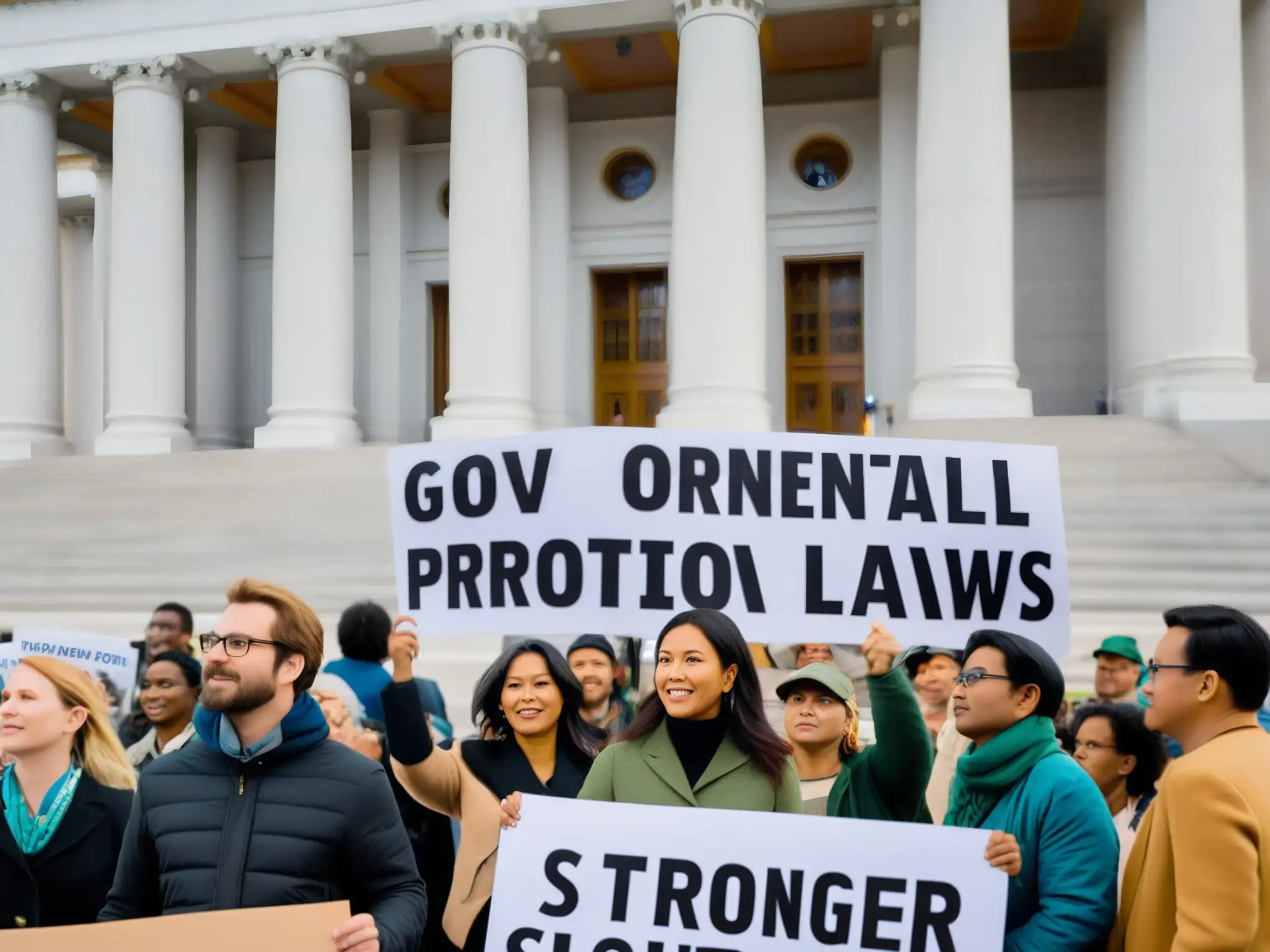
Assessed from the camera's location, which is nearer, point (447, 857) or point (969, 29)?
point (447, 857)

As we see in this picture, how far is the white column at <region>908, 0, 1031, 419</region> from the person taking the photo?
1600 centimetres

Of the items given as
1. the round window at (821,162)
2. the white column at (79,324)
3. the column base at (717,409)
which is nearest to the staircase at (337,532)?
the column base at (717,409)

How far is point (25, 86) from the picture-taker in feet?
65.4

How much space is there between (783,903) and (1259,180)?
55.4ft

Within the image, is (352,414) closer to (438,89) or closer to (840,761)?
(438,89)

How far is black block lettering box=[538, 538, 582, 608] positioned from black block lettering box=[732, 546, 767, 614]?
607 millimetres

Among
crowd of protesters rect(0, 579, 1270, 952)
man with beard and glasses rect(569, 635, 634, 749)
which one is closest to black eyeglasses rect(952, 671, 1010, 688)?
crowd of protesters rect(0, 579, 1270, 952)

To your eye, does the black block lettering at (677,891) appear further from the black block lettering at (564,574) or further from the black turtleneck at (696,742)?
the black block lettering at (564,574)

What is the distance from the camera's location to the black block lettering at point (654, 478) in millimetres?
4605

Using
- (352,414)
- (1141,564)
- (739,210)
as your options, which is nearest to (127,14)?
(352,414)

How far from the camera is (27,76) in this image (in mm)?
19844

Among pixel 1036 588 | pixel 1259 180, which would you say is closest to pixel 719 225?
pixel 1259 180

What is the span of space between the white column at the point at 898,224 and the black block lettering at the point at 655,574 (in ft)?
49.2

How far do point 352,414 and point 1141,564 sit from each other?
1225 cm
